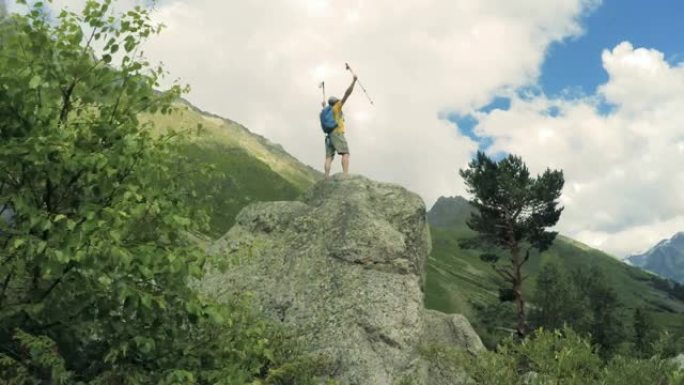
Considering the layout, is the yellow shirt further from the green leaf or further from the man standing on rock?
the green leaf

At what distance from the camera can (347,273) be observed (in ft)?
66.8

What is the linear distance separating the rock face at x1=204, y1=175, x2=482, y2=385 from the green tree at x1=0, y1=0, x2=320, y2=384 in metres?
7.21

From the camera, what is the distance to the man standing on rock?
2480cm

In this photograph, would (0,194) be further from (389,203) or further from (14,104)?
(389,203)

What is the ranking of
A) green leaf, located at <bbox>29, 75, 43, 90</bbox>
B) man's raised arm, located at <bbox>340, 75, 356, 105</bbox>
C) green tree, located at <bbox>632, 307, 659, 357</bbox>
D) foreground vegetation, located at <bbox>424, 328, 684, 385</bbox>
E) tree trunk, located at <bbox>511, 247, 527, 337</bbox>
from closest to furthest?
green leaf, located at <bbox>29, 75, 43, 90</bbox> < foreground vegetation, located at <bbox>424, 328, 684, 385</bbox> < man's raised arm, located at <bbox>340, 75, 356, 105</bbox> < tree trunk, located at <bbox>511, 247, 527, 337</bbox> < green tree, located at <bbox>632, 307, 659, 357</bbox>

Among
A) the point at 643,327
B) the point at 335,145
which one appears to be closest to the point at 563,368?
the point at 335,145

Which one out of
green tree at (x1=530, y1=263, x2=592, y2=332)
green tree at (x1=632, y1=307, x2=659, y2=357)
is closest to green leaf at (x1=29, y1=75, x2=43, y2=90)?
green tree at (x1=530, y1=263, x2=592, y2=332)

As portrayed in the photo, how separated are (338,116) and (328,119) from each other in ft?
1.47

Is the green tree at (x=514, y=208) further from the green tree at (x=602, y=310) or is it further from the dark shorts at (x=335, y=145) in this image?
the dark shorts at (x=335, y=145)

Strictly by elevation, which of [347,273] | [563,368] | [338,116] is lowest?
[347,273]

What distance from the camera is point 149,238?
10039 mm

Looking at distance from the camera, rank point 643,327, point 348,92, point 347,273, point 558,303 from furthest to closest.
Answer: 1. point 643,327
2. point 558,303
3. point 348,92
4. point 347,273

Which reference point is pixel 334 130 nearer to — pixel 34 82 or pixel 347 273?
pixel 347 273

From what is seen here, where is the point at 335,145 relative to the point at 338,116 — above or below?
below
